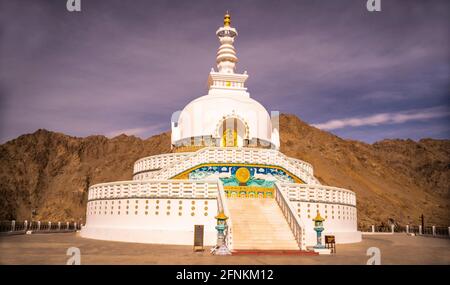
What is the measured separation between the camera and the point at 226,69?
3875 centimetres

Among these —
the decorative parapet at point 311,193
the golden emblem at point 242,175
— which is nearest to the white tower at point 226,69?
the golden emblem at point 242,175

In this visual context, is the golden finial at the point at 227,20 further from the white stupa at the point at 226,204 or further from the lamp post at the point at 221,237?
the lamp post at the point at 221,237

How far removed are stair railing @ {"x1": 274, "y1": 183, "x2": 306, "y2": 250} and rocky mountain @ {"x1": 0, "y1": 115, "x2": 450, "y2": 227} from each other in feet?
164

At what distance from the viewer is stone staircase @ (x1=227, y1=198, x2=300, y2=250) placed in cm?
1694

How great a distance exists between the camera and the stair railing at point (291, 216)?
17.1 meters

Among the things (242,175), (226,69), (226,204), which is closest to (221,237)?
(226,204)

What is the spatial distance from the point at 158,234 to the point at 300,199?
8013 mm

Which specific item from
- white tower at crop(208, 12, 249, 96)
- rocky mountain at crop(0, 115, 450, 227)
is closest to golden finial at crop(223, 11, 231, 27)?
white tower at crop(208, 12, 249, 96)

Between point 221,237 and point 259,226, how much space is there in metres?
3.34

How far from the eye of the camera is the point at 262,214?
19906mm

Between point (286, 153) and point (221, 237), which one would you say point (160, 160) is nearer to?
point (221, 237)

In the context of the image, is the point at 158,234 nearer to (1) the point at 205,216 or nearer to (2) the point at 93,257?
(1) the point at 205,216

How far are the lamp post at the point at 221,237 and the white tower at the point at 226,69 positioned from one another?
69.3 ft
